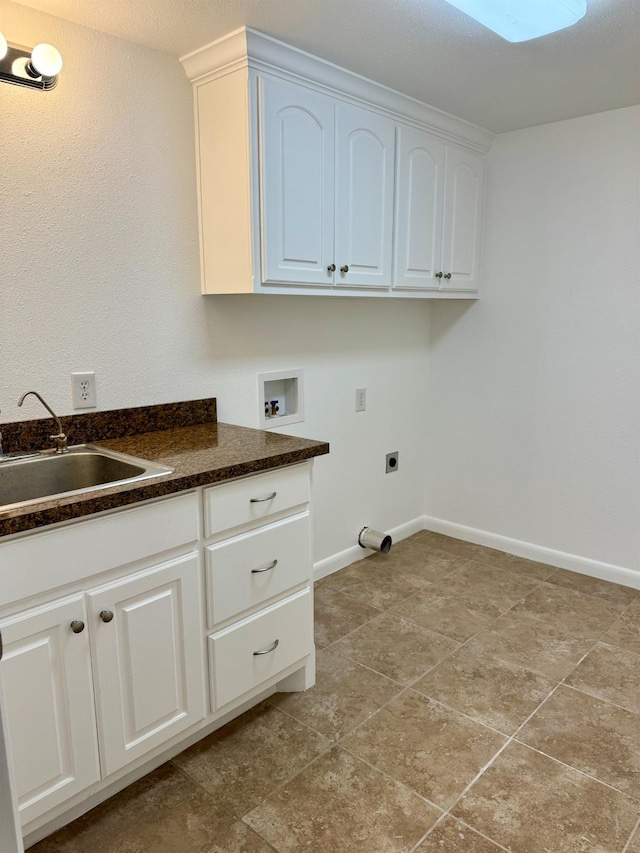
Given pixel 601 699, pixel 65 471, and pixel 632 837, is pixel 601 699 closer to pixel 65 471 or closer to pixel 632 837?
pixel 632 837

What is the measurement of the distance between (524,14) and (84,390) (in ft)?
5.55

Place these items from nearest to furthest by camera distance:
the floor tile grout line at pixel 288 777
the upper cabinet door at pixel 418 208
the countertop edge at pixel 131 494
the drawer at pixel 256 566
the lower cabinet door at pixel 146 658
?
the countertop edge at pixel 131 494 → the lower cabinet door at pixel 146 658 → the floor tile grout line at pixel 288 777 → the drawer at pixel 256 566 → the upper cabinet door at pixel 418 208

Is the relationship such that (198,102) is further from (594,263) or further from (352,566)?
(352,566)

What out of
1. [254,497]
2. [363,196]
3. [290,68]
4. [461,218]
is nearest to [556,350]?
[461,218]

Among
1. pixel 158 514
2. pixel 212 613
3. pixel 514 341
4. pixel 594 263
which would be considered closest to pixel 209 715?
pixel 212 613

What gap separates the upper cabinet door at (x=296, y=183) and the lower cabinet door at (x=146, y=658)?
1.06 metres

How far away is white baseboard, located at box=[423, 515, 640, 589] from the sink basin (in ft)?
7.25

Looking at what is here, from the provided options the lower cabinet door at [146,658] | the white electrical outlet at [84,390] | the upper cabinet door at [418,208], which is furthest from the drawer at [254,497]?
the upper cabinet door at [418,208]

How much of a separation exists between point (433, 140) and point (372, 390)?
1175 mm

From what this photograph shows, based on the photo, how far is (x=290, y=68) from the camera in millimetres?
1980

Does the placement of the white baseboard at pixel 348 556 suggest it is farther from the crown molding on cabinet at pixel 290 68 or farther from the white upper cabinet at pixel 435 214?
the crown molding on cabinet at pixel 290 68

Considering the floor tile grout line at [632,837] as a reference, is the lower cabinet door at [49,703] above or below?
above

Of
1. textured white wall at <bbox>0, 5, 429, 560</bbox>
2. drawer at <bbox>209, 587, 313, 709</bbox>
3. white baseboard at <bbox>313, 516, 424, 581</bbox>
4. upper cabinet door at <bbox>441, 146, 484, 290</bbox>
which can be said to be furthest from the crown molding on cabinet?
white baseboard at <bbox>313, 516, 424, 581</bbox>

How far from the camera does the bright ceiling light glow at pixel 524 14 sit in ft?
5.24
